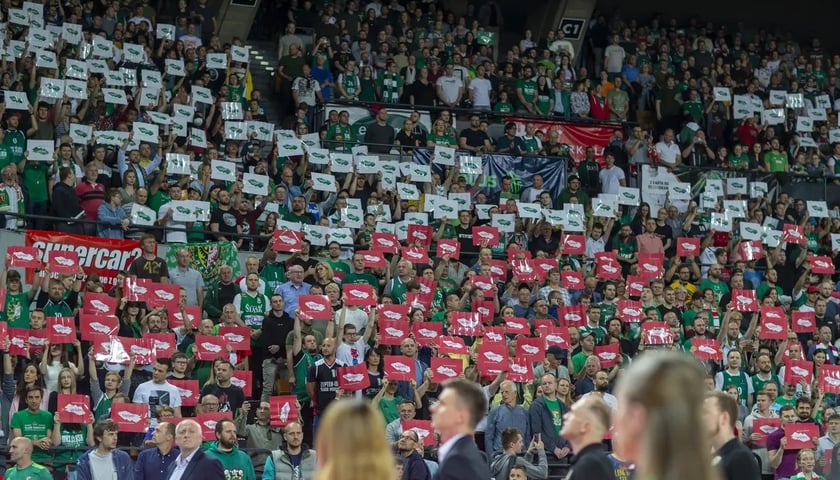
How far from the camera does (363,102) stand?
20.1m

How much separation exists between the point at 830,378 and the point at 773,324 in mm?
1046

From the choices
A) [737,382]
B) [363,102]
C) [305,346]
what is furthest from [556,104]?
[305,346]

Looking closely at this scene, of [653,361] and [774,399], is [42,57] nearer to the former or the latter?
[774,399]

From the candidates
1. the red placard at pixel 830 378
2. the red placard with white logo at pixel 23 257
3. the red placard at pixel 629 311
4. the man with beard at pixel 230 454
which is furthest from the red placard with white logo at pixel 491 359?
the red placard with white logo at pixel 23 257

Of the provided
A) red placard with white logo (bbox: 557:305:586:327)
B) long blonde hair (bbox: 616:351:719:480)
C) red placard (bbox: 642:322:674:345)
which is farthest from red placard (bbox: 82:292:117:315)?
long blonde hair (bbox: 616:351:719:480)

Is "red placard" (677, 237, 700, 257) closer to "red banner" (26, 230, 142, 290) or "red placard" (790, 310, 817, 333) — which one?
A: "red placard" (790, 310, 817, 333)

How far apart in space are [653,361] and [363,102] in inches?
689

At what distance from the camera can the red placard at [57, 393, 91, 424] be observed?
1224cm

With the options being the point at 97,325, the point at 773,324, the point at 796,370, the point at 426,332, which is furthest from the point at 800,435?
the point at 97,325

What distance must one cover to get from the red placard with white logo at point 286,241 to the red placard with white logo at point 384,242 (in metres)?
0.91

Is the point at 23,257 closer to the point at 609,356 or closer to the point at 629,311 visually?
the point at 609,356

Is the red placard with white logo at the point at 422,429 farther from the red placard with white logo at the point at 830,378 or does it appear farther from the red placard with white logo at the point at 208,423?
the red placard with white logo at the point at 830,378

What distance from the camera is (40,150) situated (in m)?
16.2

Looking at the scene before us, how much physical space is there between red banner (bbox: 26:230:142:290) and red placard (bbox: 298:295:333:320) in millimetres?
2448
